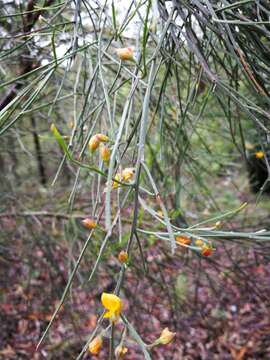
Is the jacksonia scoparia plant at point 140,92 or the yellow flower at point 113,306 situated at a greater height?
the jacksonia scoparia plant at point 140,92

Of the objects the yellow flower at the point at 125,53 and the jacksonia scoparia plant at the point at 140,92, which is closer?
the jacksonia scoparia plant at the point at 140,92

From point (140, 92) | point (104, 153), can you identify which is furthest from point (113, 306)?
point (140, 92)

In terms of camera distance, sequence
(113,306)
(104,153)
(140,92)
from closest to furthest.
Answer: (113,306) < (104,153) < (140,92)

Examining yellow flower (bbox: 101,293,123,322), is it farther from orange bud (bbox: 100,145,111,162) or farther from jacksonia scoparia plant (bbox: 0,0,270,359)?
orange bud (bbox: 100,145,111,162)

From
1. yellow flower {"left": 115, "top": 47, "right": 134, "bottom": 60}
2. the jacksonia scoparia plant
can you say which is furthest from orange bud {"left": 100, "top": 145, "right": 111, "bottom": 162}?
yellow flower {"left": 115, "top": 47, "right": 134, "bottom": 60}

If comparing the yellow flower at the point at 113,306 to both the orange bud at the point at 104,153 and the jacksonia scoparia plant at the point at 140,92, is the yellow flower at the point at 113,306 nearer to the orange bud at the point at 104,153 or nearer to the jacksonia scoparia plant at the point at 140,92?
the jacksonia scoparia plant at the point at 140,92

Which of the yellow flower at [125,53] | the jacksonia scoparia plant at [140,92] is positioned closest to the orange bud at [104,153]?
the jacksonia scoparia plant at [140,92]

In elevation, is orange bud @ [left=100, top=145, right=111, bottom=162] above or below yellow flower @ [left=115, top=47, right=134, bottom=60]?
below

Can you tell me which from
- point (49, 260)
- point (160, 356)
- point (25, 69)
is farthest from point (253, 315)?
point (25, 69)

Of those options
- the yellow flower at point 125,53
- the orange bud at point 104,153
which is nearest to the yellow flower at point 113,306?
the orange bud at point 104,153

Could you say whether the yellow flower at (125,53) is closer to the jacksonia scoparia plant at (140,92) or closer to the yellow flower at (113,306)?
the jacksonia scoparia plant at (140,92)

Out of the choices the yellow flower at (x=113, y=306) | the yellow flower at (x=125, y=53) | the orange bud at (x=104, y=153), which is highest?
the yellow flower at (x=125, y=53)

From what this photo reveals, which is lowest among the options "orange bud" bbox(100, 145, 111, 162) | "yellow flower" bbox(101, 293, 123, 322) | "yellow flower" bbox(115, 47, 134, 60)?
"yellow flower" bbox(101, 293, 123, 322)

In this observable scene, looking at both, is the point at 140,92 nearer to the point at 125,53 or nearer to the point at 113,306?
the point at 125,53
